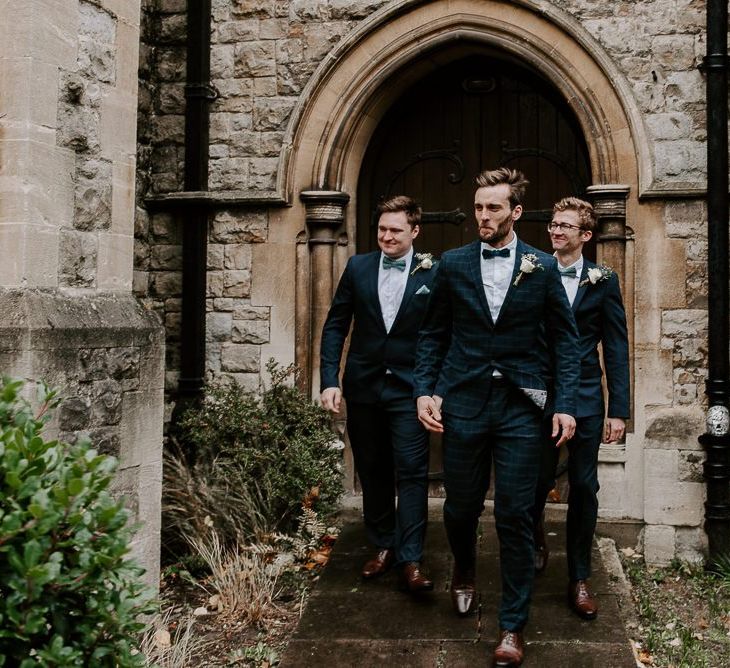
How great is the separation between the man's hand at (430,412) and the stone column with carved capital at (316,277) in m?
2.32

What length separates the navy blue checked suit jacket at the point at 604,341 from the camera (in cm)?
418

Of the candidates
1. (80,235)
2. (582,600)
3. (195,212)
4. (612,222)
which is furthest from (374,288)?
(195,212)

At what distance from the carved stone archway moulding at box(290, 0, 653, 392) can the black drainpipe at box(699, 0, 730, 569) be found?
1.33ft

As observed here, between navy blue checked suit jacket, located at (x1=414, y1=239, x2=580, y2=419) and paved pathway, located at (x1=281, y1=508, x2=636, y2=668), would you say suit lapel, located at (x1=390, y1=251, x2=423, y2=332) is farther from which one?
paved pathway, located at (x1=281, y1=508, x2=636, y2=668)

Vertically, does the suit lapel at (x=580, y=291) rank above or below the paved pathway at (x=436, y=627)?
above

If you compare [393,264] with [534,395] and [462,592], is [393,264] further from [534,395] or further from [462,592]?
[462,592]

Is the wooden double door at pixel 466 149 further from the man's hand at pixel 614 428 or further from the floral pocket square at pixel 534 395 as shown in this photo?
the floral pocket square at pixel 534 395

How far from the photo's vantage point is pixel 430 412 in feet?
12.7

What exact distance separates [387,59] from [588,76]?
4.36 feet

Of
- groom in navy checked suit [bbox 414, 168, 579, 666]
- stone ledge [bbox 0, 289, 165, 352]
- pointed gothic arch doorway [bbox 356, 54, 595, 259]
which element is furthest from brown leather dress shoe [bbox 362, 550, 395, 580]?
pointed gothic arch doorway [bbox 356, 54, 595, 259]

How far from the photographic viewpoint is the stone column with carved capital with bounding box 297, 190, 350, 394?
6.12m

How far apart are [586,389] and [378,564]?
1.42 meters

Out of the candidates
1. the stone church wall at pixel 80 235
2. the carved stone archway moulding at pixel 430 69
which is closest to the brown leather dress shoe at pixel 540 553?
the stone church wall at pixel 80 235

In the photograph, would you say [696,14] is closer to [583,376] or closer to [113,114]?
[583,376]
